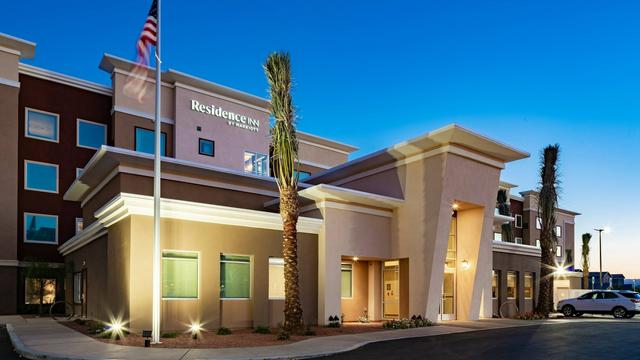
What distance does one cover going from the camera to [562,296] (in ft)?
125

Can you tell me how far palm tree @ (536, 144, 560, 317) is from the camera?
28.3 metres

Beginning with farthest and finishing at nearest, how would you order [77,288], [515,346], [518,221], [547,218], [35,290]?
[518,221], [35,290], [547,218], [77,288], [515,346]

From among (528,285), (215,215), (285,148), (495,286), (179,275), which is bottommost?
(528,285)

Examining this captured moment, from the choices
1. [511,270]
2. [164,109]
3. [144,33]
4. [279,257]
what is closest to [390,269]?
[279,257]

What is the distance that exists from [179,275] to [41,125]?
794 inches

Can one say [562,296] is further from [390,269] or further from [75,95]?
[75,95]

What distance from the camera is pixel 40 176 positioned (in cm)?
3275

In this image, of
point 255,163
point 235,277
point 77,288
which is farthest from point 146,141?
point 235,277

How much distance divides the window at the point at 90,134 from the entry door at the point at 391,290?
21.0 metres

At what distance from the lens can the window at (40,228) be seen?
1259 inches

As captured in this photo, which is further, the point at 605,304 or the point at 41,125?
the point at 41,125

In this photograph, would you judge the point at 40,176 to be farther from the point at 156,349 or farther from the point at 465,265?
the point at 465,265

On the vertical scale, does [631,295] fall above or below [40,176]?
below

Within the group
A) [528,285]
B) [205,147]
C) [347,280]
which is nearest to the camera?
[347,280]
